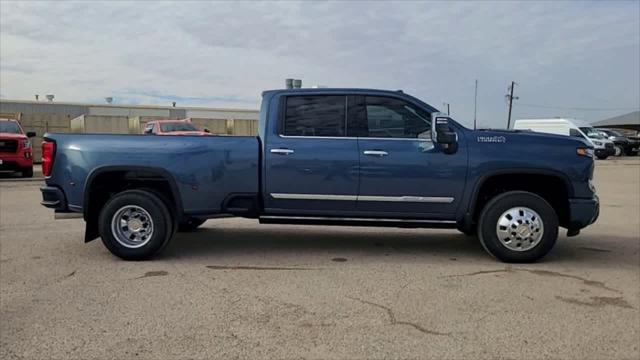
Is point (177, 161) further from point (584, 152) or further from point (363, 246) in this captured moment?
point (584, 152)

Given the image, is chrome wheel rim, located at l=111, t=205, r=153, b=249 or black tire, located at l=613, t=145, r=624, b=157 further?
black tire, located at l=613, t=145, r=624, b=157

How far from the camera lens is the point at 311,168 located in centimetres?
634

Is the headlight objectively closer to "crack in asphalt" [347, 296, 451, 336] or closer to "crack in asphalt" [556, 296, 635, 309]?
"crack in asphalt" [556, 296, 635, 309]

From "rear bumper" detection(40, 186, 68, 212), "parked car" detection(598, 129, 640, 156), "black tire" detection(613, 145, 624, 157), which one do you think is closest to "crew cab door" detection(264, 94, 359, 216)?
"rear bumper" detection(40, 186, 68, 212)

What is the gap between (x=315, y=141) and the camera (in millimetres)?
6418

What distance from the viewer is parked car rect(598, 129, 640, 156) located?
3772cm

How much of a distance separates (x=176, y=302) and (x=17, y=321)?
1197mm

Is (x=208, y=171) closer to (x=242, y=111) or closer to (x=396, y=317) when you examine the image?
(x=396, y=317)

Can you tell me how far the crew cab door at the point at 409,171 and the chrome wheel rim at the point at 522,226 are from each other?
0.56 metres

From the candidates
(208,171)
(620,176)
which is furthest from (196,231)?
(620,176)

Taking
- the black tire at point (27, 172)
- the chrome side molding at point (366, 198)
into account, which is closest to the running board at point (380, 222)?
the chrome side molding at point (366, 198)

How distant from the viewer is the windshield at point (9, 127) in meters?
17.2

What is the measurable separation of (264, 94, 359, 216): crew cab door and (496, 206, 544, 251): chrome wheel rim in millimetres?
1647

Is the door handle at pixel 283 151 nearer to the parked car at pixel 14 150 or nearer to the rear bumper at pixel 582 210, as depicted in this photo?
the rear bumper at pixel 582 210
